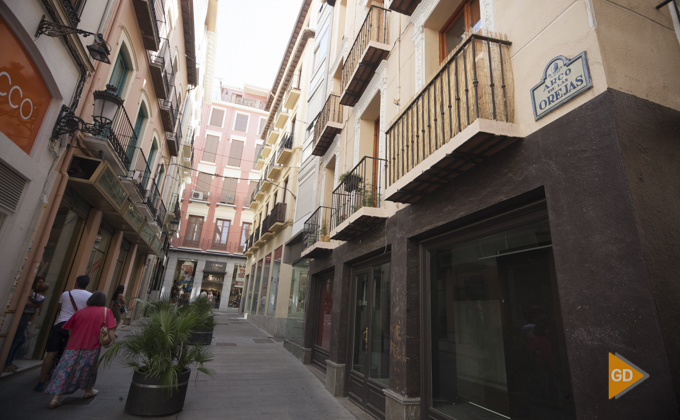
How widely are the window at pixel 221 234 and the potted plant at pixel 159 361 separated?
27.9 m

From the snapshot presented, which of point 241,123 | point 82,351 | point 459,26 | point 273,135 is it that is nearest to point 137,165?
point 82,351

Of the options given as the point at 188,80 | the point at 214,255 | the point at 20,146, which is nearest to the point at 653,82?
the point at 20,146

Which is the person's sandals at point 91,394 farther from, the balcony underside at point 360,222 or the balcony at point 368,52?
the balcony at point 368,52

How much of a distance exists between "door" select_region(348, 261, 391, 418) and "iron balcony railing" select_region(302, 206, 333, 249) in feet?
7.30

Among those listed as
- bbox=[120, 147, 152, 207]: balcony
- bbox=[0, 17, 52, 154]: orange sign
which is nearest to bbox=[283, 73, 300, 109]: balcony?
bbox=[120, 147, 152, 207]: balcony

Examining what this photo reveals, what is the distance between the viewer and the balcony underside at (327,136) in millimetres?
9367

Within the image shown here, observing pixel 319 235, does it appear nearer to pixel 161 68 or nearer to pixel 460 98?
pixel 460 98

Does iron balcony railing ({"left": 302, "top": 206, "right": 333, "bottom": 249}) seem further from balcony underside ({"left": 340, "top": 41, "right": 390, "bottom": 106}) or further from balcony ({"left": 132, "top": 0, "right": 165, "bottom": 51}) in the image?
balcony ({"left": 132, "top": 0, "right": 165, "bottom": 51})

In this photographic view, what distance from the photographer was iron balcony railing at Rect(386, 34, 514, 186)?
3.40 metres

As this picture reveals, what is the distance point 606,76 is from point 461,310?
2843mm

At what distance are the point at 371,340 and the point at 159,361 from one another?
3.44 meters

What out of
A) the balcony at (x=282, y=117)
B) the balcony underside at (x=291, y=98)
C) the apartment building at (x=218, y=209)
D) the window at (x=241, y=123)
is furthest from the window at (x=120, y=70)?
the window at (x=241, y=123)

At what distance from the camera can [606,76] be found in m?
2.52

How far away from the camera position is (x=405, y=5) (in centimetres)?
602
